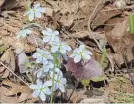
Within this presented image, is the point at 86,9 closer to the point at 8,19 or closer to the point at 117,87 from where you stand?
the point at 8,19

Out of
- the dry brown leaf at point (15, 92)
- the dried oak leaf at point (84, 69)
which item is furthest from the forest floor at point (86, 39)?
the dried oak leaf at point (84, 69)

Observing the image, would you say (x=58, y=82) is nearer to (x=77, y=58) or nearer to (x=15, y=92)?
(x=77, y=58)

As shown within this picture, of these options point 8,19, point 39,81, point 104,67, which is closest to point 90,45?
point 104,67

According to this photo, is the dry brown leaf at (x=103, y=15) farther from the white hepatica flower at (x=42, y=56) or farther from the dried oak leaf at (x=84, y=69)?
the white hepatica flower at (x=42, y=56)

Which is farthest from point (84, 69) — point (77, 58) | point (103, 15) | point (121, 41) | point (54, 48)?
point (103, 15)

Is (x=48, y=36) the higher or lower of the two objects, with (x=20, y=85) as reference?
higher

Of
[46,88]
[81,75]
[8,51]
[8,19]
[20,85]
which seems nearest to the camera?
[46,88]

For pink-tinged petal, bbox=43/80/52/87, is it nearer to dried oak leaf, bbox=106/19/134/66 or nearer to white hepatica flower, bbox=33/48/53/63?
white hepatica flower, bbox=33/48/53/63
